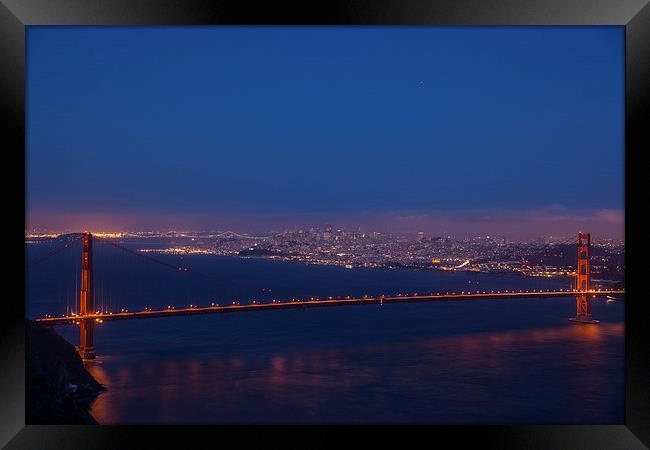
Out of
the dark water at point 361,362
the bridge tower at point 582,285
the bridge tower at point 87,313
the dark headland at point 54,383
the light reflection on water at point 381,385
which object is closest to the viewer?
the dark headland at point 54,383

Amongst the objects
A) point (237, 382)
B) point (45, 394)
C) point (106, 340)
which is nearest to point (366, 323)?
point (106, 340)

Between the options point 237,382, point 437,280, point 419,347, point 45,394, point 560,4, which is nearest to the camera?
point 560,4

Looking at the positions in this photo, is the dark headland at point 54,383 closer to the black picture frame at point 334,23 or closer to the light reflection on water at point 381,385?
the light reflection on water at point 381,385

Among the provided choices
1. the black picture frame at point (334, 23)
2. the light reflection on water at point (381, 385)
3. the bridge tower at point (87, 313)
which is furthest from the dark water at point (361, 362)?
the black picture frame at point (334, 23)

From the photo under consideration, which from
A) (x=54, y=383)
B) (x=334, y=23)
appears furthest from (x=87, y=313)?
(x=334, y=23)

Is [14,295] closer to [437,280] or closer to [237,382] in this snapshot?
[237,382]

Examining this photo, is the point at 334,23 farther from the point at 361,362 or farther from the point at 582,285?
the point at 582,285
